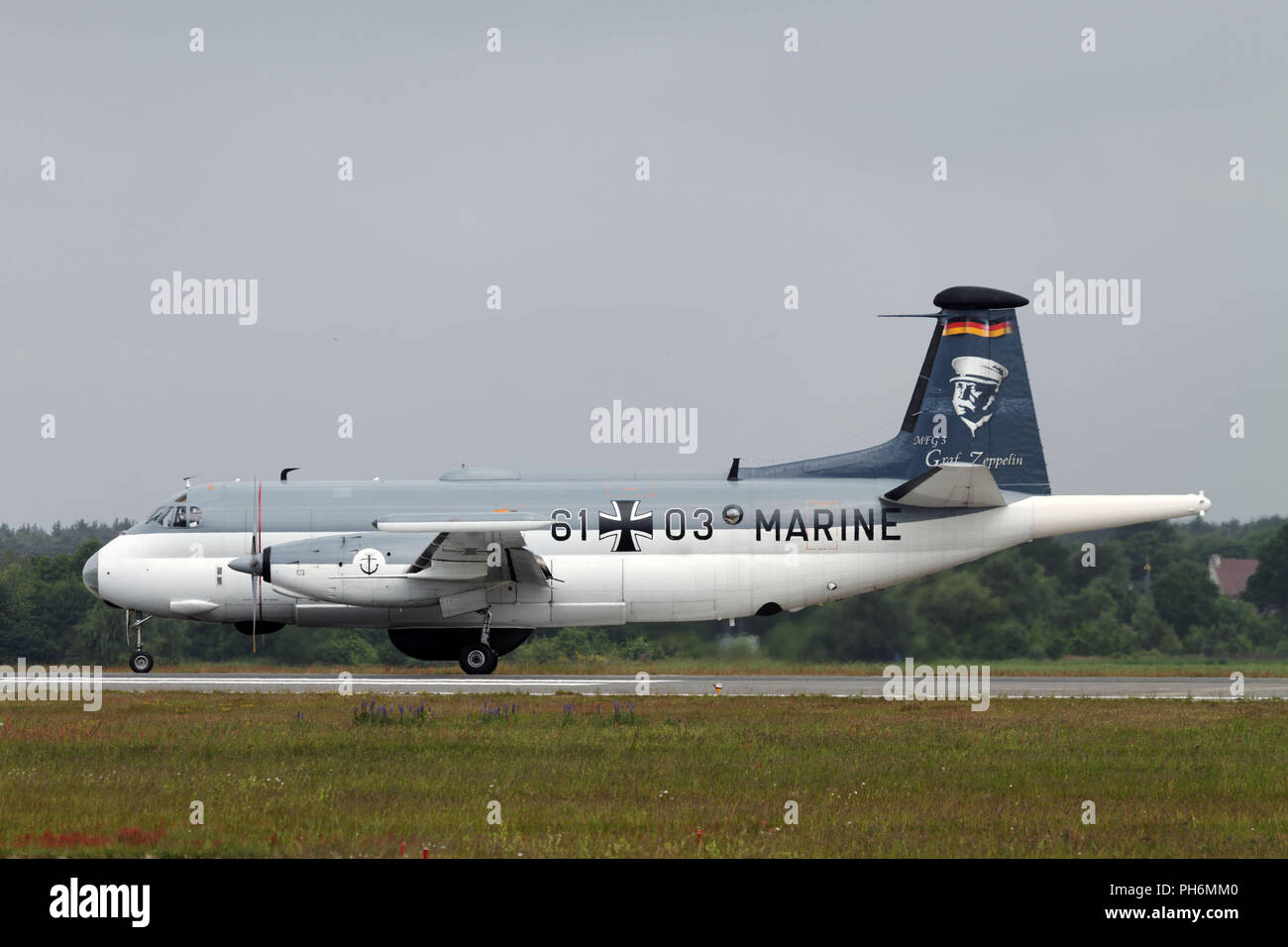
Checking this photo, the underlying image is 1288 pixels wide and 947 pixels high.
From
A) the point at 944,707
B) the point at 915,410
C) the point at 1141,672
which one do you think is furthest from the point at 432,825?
the point at 1141,672

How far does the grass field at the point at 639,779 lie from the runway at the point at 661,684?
9.56 ft

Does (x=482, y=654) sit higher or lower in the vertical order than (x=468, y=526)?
lower

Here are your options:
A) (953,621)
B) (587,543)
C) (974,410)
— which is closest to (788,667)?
(953,621)

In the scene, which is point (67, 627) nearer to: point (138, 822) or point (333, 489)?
point (333, 489)

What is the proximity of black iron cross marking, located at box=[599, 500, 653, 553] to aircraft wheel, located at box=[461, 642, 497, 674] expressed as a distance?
12.3 feet

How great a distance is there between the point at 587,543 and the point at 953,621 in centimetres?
1083

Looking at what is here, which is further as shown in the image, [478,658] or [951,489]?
[478,658]

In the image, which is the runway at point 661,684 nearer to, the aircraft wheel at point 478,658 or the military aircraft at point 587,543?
the aircraft wheel at point 478,658

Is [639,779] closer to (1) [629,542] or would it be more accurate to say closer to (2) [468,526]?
(2) [468,526]

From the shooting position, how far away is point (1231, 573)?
45844 mm

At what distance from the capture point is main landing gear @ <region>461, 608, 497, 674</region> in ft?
108

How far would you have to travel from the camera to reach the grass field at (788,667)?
35.8m

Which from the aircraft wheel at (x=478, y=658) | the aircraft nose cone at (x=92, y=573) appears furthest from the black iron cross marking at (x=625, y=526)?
the aircraft nose cone at (x=92, y=573)

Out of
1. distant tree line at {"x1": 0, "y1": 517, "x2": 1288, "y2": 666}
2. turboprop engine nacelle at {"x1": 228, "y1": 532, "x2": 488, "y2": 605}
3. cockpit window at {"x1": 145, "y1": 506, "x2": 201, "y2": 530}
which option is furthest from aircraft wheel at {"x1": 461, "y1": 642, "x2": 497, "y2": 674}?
cockpit window at {"x1": 145, "y1": 506, "x2": 201, "y2": 530}
